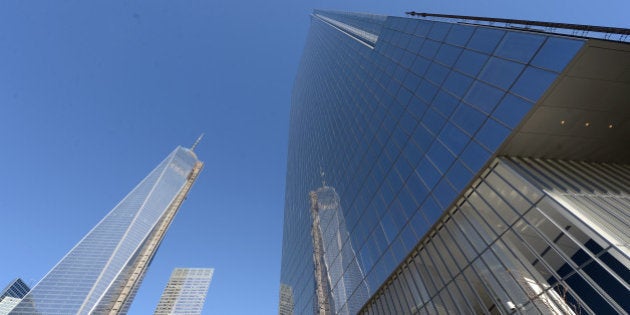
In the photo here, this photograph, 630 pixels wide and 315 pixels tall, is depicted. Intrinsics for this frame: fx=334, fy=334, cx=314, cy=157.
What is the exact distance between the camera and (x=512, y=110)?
16.8 meters

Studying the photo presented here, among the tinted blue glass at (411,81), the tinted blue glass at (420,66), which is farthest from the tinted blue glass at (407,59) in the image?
the tinted blue glass at (411,81)

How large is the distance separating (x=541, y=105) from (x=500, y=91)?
221cm

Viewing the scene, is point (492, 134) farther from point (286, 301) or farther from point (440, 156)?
point (286, 301)

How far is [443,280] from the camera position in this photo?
1886 cm

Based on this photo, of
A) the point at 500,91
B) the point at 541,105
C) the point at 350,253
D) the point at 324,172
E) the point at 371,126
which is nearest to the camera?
the point at 541,105

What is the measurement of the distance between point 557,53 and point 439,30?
39.9 feet

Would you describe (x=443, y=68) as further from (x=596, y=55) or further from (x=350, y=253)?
(x=350, y=253)

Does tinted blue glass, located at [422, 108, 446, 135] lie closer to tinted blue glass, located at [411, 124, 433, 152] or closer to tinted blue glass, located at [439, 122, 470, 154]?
tinted blue glass, located at [411, 124, 433, 152]

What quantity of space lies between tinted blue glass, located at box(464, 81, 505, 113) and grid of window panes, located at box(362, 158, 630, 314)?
10.5ft

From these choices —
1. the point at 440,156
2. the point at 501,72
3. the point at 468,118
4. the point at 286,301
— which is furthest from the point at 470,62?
the point at 286,301

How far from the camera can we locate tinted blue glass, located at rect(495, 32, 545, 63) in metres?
16.7

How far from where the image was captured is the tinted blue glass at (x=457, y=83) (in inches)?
809

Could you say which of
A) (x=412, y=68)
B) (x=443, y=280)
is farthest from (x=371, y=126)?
(x=443, y=280)

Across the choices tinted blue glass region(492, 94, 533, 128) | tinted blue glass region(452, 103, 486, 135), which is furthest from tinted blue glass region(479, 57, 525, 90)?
tinted blue glass region(452, 103, 486, 135)
